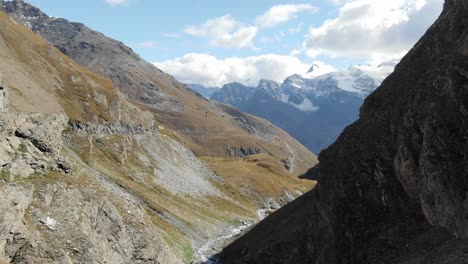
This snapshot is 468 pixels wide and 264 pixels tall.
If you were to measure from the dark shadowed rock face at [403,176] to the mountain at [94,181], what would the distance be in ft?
64.8

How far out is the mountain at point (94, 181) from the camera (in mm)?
49000

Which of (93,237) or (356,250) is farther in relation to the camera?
(93,237)

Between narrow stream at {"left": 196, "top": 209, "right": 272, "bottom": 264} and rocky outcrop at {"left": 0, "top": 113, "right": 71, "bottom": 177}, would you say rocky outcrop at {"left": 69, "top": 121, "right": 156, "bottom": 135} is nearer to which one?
narrow stream at {"left": 196, "top": 209, "right": 272, "bottom": 264}

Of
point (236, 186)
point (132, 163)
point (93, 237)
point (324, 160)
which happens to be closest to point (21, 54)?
point (132, 163)

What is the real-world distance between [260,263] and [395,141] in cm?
2776

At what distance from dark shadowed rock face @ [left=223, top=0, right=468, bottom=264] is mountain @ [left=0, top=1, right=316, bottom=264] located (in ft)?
64.8

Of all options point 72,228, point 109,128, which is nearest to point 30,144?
point 72,228

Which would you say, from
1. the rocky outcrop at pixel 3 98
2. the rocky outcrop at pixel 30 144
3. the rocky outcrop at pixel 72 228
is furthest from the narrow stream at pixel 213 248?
the rocky outcrop at pixel 3 98

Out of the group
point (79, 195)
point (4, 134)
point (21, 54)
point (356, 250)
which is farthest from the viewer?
point (21, 54)

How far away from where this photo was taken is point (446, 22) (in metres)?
52.3

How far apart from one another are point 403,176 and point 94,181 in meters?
48.2

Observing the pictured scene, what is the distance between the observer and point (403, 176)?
1503 inches

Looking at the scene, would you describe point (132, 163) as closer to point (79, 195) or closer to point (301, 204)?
point (301, 204)

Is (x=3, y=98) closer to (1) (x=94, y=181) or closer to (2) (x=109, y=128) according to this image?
(1) (x=94, y=181)
